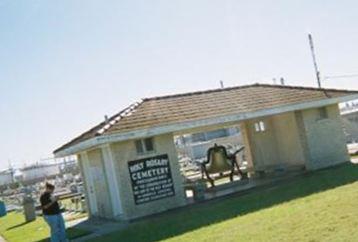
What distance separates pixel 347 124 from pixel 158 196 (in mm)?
35832

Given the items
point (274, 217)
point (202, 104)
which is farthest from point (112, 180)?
point (274, 217)

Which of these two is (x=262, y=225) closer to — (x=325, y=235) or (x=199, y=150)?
(x=325, y=235)

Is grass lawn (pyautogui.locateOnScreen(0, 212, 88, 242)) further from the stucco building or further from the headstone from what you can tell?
the headstone

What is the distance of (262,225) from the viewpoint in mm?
11641

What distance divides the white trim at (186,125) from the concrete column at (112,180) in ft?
2.03

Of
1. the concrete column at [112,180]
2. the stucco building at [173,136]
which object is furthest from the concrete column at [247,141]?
the concrete column at [112,180]

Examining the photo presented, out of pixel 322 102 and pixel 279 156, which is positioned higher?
pixel 322 102

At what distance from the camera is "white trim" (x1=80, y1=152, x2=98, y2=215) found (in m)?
22.1

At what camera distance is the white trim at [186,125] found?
684 inches

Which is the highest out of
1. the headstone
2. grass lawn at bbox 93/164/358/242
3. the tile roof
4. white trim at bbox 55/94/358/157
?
the tile roof

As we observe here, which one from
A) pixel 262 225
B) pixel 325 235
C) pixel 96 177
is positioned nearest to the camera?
pixel 325 235

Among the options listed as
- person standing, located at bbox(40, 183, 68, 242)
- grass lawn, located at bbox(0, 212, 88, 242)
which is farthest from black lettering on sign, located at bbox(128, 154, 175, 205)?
person standing, located at bbox(40, 183, 68, 242)

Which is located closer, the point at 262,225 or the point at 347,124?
the point at 262,225

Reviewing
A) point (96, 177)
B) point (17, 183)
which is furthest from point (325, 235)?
point (17, 183)
